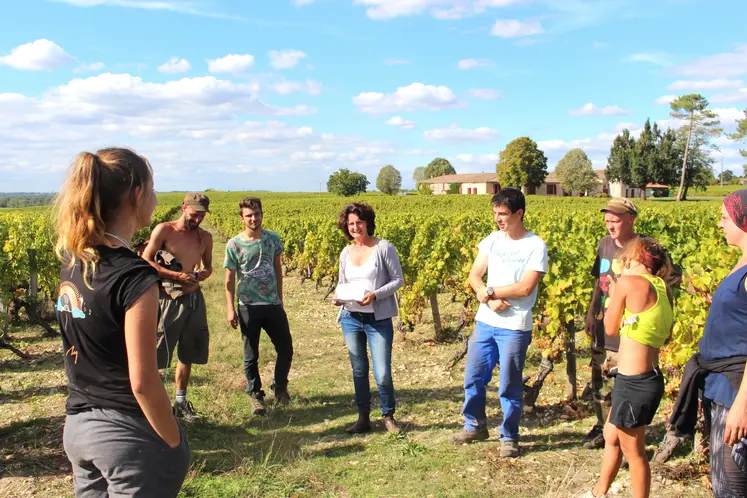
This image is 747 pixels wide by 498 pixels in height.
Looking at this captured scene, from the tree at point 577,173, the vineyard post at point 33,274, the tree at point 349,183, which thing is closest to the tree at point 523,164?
the tree at point 577,173

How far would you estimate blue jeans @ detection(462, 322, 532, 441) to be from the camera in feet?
12.7

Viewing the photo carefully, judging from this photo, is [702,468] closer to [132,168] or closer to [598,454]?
[598,454]

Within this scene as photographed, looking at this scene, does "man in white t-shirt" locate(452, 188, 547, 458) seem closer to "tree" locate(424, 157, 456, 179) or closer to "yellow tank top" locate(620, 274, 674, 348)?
"yellow tank top" locate(620, 274, 674, 348)

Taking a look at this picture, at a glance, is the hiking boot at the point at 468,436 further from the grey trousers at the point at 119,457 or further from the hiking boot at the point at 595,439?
the grey trousers at the point at 119,457

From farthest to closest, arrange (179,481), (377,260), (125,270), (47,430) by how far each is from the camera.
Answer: (47,430) < (377,260) < (179,481) < (125,270)

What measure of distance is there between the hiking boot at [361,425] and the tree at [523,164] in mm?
68797

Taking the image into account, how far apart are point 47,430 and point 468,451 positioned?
11.1 feet

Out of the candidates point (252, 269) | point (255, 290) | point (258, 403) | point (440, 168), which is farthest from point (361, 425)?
point (440, 168)

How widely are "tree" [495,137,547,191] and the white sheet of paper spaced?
6884cm

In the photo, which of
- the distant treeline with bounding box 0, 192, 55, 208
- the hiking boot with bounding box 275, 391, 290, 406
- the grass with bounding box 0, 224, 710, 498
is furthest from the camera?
the hiking boot with bounding box 275, 391, 290, 406

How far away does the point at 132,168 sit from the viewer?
1785mm

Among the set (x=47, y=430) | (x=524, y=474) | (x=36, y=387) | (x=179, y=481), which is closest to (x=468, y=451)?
(x=524, y=474)

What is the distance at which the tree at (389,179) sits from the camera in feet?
352

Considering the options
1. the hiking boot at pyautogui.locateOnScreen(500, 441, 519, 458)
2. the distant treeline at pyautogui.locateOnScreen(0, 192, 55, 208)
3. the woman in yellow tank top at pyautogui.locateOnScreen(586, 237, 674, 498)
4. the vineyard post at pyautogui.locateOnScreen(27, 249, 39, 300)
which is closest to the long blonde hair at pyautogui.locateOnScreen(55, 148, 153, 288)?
the distant treeline at pyautogui.locateOnScreen(0, 192, 55, 208)
